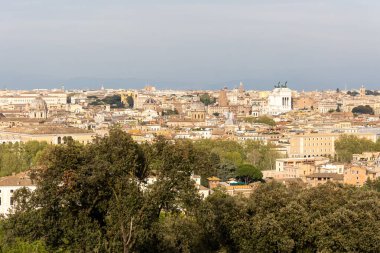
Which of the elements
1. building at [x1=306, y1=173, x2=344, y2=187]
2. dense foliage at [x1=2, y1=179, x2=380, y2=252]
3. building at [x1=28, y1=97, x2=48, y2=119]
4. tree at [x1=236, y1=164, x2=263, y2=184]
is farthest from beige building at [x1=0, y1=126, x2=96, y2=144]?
dense foliage at [x1=2, y1=179, x2=380, y2=252]

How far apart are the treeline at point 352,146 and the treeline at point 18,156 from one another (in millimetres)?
17333

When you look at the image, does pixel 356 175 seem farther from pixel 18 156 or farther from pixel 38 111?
pixel 38 111

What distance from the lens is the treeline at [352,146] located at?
190 ft

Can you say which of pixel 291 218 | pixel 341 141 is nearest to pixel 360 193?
pixel 291 218

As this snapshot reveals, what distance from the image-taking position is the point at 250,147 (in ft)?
188

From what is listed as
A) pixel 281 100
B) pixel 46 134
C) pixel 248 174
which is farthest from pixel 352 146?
pixel 281 100

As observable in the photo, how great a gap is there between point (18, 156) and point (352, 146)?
21843 millimetres

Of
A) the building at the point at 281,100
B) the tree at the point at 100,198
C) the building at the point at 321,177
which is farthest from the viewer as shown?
the building at the point at 281,100

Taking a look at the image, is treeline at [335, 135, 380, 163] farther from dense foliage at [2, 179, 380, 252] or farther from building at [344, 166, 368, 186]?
dense foliage at [2, 179, 380, 252]

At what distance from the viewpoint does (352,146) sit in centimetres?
6044

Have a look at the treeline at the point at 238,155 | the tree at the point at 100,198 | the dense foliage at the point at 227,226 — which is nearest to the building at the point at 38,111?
the treeline at the point at 238,155

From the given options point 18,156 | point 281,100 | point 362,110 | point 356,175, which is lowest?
point 356,175

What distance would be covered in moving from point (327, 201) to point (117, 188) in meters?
5.79

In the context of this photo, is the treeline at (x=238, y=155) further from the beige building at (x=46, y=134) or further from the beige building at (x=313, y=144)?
the beige building at (x=46, y=134)
